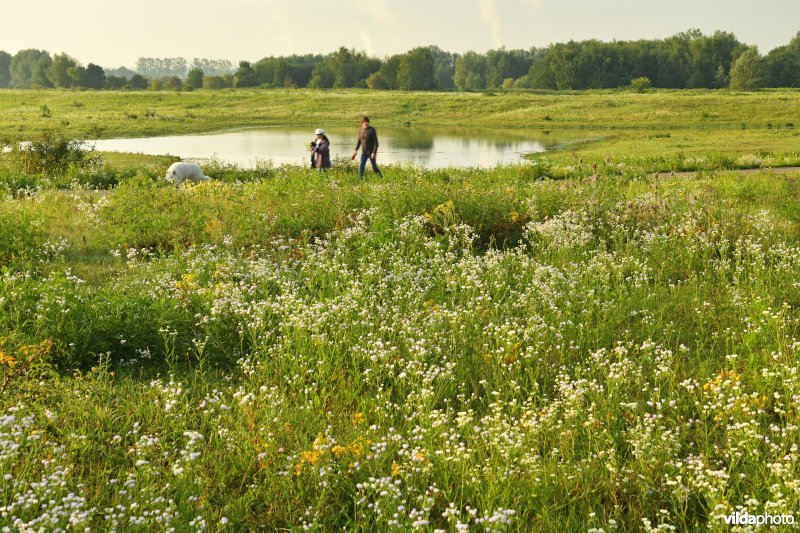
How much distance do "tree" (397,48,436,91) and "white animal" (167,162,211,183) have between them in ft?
372

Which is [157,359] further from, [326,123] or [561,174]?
[326,123]

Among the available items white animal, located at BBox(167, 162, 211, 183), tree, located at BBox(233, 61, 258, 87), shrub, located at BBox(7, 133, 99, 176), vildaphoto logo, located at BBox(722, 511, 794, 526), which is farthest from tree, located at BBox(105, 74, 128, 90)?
vildaphoto logo, located at BBox(722, 511, 794, 526)

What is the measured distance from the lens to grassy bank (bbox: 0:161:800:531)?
483cm

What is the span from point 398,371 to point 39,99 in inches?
3477

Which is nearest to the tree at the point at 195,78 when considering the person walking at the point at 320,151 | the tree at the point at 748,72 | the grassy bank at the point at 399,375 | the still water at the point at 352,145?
the still water at the point at 352,145

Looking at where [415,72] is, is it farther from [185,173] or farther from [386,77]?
[185,173]

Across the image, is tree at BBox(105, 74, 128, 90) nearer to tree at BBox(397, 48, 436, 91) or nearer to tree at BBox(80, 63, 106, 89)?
tree at BBox(80, 63, 106, 89)

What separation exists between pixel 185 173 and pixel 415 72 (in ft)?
383

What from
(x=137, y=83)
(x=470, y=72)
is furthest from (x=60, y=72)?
(x=470, y=72)

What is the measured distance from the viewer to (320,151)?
20969 millimetres

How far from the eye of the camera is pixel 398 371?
6945mm

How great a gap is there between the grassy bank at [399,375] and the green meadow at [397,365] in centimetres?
3

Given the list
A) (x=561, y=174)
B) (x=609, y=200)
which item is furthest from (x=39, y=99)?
(x=609, y=200)

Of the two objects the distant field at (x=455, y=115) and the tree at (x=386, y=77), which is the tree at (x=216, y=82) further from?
the distant field at (x=455, y=115)
